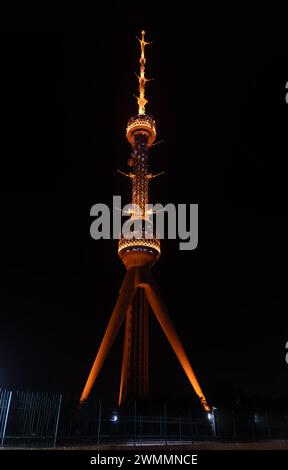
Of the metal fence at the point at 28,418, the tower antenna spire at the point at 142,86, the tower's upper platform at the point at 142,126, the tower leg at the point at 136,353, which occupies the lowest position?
the metal fence at the point at 28,418

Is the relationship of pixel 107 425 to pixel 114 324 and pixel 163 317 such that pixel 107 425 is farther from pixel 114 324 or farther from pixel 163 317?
pixel 163 317

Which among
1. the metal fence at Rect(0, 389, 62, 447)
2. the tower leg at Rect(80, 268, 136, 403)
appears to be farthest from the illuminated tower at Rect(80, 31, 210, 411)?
the metal fence at Rect(0, 389, 62, 447)

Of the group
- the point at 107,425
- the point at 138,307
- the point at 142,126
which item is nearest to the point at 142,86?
the point at 142,126

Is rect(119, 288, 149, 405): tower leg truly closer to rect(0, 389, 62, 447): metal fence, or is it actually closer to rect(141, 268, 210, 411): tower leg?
rect(141, 268, 210, 411): tower leg

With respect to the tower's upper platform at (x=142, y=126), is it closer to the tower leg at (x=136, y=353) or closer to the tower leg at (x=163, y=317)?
the tower leg at (x=163, y=317)

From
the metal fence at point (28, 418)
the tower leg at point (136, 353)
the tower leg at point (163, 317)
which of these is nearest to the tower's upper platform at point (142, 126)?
the tower leg at point (163, 317)
